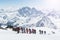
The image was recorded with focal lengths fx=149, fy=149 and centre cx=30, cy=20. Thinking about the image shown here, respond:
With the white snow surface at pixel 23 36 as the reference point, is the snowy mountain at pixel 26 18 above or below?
above

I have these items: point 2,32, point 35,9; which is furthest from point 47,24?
point 2,32

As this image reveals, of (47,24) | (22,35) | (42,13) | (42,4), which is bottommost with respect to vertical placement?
(22,35)

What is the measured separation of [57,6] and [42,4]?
0.19 metres

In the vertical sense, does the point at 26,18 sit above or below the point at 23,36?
above

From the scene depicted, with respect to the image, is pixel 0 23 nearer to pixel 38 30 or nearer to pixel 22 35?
pixel 22 35

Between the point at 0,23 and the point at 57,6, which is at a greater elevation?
the point at 57,6

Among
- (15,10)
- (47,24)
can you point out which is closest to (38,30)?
(47,24)

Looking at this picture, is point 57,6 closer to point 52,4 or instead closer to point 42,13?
point 52,4

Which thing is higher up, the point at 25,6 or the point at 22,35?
the point at 25,6

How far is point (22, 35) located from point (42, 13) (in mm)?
370

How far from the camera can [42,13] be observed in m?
1.85

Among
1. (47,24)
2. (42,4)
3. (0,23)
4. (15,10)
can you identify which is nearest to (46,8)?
(42,4)

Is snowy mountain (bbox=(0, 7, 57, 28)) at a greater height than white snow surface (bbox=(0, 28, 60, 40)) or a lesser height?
greater

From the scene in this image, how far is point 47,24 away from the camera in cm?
179
